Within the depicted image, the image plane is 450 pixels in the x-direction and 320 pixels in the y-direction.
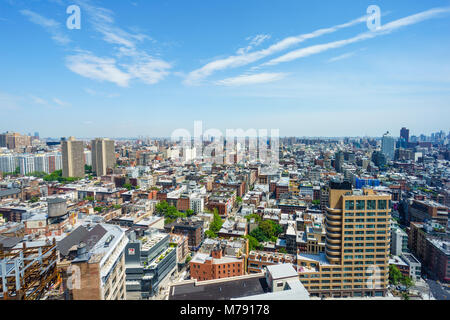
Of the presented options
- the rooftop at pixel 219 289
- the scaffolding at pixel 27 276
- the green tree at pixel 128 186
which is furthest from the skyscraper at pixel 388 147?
the scaffolding at pixel 27 276

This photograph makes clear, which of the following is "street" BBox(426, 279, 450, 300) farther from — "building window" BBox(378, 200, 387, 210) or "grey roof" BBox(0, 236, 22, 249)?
"grey roof" BBox(0, 236, 22, 249)

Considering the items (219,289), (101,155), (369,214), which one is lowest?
(219,289)

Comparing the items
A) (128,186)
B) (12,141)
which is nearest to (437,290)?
(128,186)

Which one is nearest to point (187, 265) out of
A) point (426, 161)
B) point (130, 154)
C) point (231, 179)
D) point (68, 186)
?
point (231, 179)

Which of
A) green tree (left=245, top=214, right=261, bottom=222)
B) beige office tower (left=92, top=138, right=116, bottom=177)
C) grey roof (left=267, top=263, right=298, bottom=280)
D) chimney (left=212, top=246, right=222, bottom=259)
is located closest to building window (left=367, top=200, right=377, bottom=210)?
grey roof (left=267, top=263, right=298, bottom=280)

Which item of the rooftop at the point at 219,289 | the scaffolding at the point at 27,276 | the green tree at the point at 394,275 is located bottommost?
the green tree at the point at 394,275

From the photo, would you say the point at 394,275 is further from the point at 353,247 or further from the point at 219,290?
the point at 219,290

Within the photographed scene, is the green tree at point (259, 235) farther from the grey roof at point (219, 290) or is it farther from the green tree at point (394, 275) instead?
the grey roof at point (219, 290)
